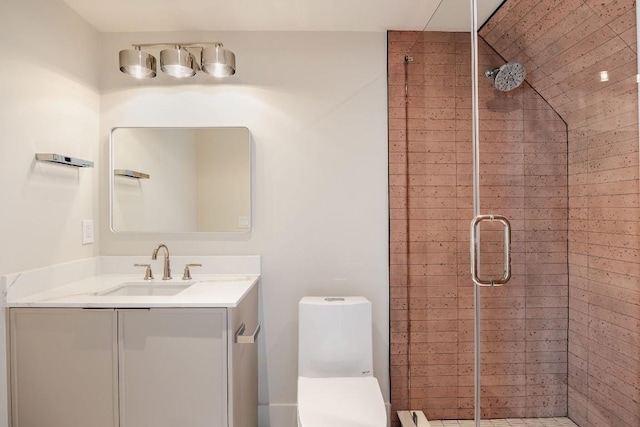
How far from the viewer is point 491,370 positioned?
1345mm

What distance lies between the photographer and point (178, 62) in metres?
2.01

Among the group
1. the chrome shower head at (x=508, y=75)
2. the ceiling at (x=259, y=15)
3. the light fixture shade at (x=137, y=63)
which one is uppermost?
the ceiling at (x=259, y=15)

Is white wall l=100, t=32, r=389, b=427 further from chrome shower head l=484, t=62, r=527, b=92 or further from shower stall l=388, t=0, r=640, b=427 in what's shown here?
chrome shower head l=484, t=62, r=527, b=92

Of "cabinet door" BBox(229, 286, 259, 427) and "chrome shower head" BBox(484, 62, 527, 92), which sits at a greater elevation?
"chrome shower head" BBox(484, 62, 527, 92)

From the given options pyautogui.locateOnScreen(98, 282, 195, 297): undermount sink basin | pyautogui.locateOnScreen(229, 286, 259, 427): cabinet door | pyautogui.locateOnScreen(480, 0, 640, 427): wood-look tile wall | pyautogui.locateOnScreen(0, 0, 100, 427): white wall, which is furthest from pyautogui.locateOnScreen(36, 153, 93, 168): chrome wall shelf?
pyautogui.locateOnScreen(480, 0, 640, 427): wood-look tile wall

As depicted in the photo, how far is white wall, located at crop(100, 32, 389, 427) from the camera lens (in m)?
2.25

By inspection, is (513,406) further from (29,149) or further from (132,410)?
(29,149)

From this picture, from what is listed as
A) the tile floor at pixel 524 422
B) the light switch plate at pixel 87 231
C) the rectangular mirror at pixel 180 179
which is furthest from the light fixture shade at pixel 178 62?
the tile floor at pixel 524 422

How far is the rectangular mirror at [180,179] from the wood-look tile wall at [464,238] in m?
0.89

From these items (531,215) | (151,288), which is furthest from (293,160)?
(531,215)

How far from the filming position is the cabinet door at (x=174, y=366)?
158 cm

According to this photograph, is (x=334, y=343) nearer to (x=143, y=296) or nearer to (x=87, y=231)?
(x=143, y=296)

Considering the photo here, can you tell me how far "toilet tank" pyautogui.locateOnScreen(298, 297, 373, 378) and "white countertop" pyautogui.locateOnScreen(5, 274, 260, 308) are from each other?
1.20 ft

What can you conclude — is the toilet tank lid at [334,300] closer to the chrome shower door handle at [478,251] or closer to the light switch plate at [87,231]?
the chrome shower door handle at [478,251]
